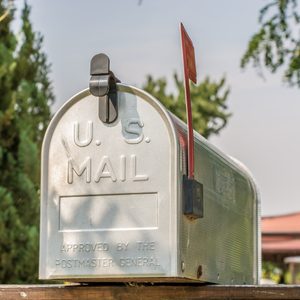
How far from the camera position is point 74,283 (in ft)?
9.05

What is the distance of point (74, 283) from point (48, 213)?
12.5 inches

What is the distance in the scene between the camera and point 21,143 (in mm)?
7793

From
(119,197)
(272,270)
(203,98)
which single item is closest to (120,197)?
(119,197)

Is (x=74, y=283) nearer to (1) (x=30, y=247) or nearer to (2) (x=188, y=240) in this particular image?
(2) (x=188, y=240)

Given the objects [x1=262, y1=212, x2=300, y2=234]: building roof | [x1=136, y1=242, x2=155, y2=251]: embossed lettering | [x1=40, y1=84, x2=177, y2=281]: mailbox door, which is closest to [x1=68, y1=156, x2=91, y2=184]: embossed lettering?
[x1=40, y1=84, x2=177, y2=281]: mailbox door

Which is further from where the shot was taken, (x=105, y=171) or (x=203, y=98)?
(x=203, y=98)

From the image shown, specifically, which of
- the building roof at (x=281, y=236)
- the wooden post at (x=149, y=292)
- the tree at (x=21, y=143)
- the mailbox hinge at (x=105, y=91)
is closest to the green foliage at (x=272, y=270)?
the building roof at (x=281, y=236)

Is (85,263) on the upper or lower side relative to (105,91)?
lower

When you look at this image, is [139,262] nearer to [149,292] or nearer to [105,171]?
[149,292]

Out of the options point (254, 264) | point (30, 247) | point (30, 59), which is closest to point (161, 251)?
point (254, 264)

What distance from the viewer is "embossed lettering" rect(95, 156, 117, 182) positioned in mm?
2473

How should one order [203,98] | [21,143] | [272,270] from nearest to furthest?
[21,143] → [203,98] → [272,270]

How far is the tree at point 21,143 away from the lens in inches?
296

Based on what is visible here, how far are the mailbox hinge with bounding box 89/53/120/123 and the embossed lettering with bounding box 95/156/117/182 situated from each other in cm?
10
